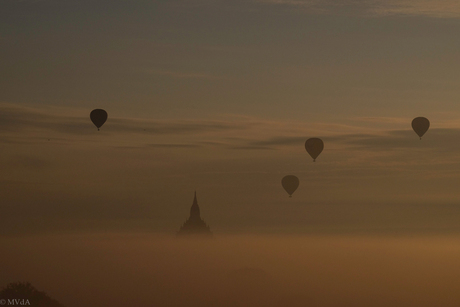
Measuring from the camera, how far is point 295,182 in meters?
160

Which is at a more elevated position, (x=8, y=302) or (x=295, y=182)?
(x=295, y=182)

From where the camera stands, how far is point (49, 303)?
4961 inches

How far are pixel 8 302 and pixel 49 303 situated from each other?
24.6 ft

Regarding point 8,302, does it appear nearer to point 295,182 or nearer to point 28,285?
point 28,285

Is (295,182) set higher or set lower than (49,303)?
higher

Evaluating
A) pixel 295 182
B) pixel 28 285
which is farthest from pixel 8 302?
pixel 295 182

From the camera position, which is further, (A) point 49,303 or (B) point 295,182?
(B) point 295,182

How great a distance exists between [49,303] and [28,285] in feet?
13.2

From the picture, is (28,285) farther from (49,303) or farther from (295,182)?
(295,182)

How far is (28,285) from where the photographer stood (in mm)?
124438

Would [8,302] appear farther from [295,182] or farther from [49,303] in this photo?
[295,182]

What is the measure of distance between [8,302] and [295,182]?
193ft

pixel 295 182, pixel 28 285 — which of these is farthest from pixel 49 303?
pixel 295 182

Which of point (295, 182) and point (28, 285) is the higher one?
point (295, 182)
